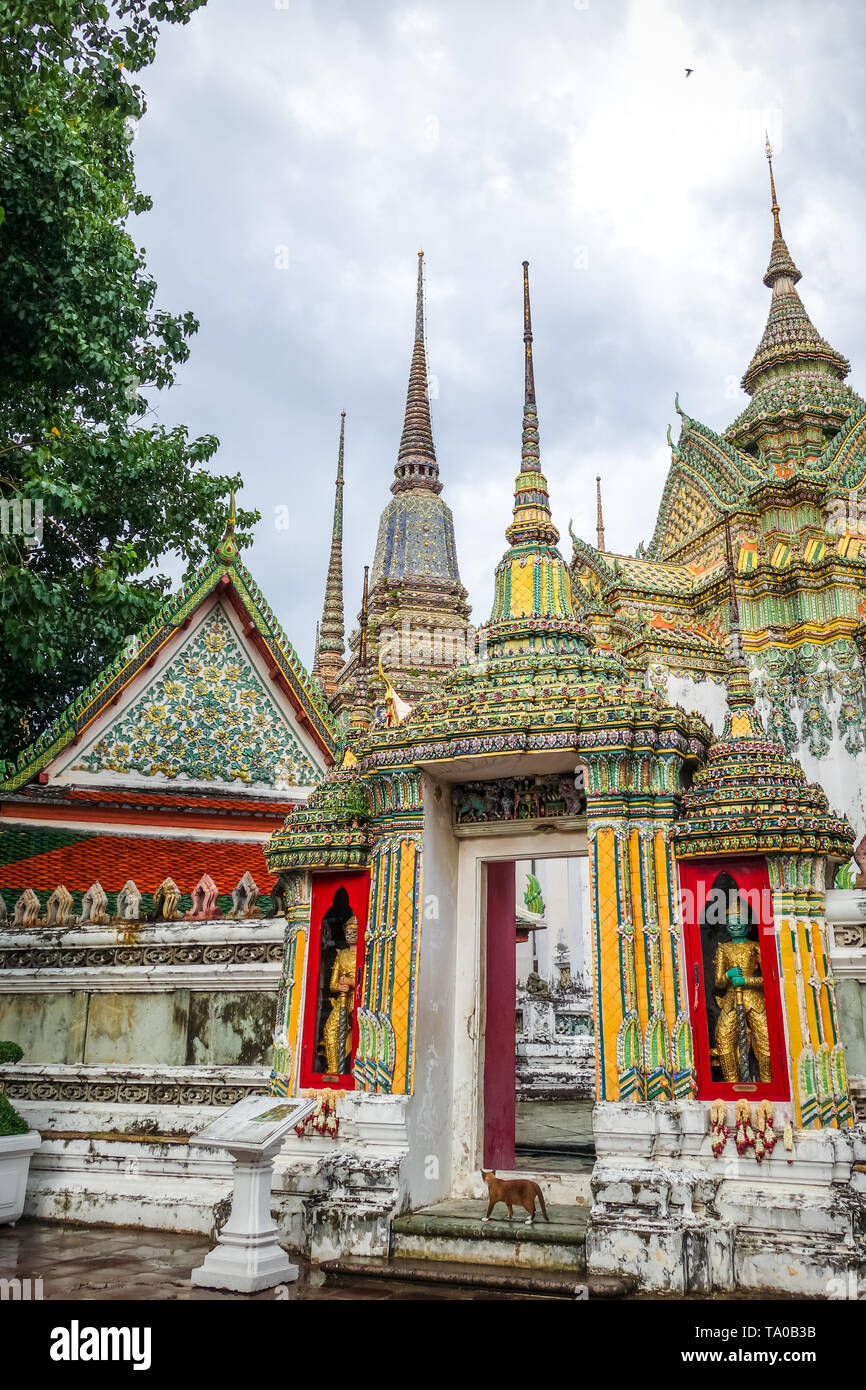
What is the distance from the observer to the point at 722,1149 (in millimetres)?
5891

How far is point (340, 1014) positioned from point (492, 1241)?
1.84 m

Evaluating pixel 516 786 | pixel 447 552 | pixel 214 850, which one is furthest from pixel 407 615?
pixel 516 786

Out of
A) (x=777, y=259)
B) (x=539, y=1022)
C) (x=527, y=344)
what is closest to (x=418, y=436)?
(x=777, y=259)

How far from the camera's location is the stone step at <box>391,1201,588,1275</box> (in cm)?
586

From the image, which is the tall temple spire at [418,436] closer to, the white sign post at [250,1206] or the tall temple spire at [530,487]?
the tall temple spire at [530,487]

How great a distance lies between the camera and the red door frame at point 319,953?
284 inches

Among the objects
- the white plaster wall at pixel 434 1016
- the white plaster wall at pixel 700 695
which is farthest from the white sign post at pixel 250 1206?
the white plaster wall at pixel 700 695

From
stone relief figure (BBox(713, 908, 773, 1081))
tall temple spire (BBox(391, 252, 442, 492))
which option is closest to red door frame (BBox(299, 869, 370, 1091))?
stone relief figure (BBox(713, 908, 773, 1081))

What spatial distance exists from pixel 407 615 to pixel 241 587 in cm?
1920

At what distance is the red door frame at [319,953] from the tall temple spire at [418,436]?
28217mm

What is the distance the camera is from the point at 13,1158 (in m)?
7.69
